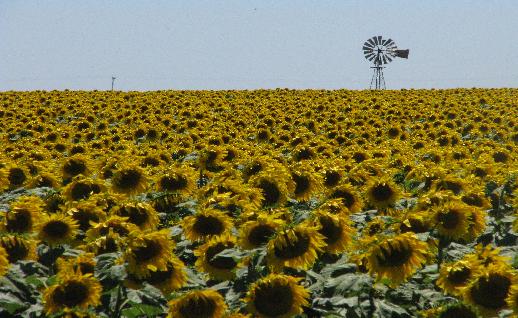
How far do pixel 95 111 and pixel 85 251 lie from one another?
22.1 meters

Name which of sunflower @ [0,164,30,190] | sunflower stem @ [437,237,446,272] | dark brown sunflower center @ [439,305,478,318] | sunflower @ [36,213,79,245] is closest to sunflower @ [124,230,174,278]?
sunflower @ [36,213,79,245]

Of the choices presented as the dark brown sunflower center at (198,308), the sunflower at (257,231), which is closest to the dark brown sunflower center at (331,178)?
the sunflower at (257,231)

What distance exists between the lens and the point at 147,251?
527cm

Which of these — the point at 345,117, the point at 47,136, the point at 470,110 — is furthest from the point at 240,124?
the point at 470,110

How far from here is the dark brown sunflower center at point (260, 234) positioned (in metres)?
5.83

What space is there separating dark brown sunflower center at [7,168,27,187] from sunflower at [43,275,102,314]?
542 cm

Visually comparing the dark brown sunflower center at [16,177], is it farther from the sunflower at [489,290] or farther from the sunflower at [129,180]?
the sunflower at [489,290]

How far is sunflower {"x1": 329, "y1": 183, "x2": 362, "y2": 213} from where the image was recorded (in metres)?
7.97

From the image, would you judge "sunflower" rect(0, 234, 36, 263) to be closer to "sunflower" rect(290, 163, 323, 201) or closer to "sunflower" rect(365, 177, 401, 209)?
"sunflower" rect(290, 163, 323, 201)

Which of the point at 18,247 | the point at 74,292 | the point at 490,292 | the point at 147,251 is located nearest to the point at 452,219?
the point at 490,292

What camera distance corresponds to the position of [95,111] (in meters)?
27.1

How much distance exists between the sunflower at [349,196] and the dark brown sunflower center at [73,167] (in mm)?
4527

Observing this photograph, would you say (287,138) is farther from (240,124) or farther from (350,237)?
(350,237)

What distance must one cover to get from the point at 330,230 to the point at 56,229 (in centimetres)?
280
